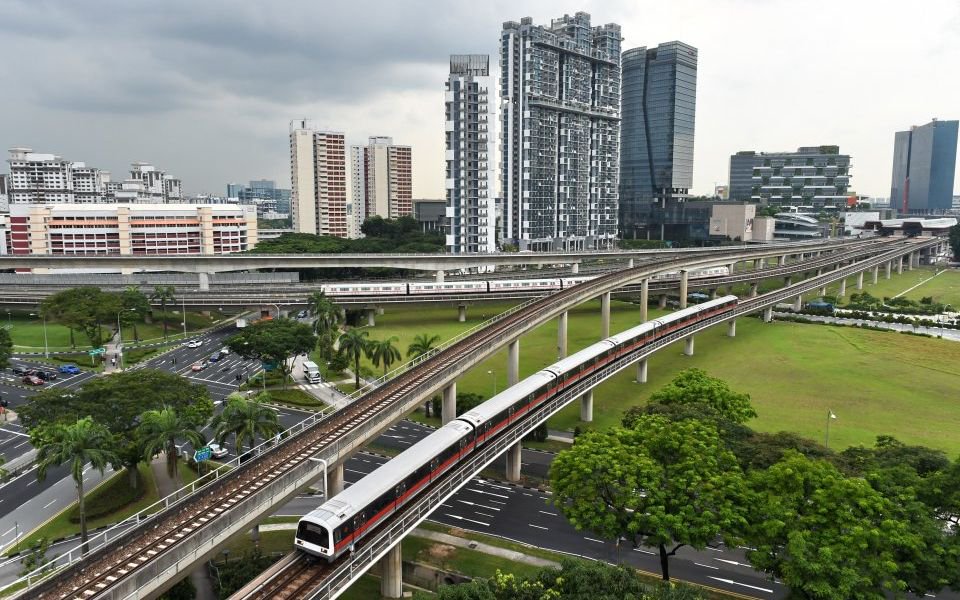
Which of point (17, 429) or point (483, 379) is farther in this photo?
point (483, 379)

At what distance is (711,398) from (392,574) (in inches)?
1194

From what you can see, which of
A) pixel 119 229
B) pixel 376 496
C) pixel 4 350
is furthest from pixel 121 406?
pixel 119 229

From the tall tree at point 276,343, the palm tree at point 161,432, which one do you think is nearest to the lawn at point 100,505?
the palm tree at point 161,432

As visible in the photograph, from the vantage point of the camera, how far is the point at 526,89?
17238 cm

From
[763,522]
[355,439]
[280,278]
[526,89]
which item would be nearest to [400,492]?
[355,439]

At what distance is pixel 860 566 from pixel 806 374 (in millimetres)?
53717

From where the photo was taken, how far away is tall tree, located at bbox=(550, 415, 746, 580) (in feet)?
105

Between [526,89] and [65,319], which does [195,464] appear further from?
[526,89]

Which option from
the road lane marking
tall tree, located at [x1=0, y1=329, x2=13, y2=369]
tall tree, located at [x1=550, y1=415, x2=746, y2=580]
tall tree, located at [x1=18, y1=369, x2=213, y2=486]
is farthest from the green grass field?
tall tree, located at [x1=0, y1=329, x2=13, y2=369]

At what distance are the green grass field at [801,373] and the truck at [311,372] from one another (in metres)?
15.1

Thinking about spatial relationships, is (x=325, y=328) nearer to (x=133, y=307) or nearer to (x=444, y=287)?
(x=444, y=287)

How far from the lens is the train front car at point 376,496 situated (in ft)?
93.6

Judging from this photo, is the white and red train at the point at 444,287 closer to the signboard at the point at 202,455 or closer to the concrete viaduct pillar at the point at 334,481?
the signboard at the point at 202,455

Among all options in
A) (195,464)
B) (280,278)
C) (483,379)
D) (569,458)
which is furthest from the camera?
(280,278)
